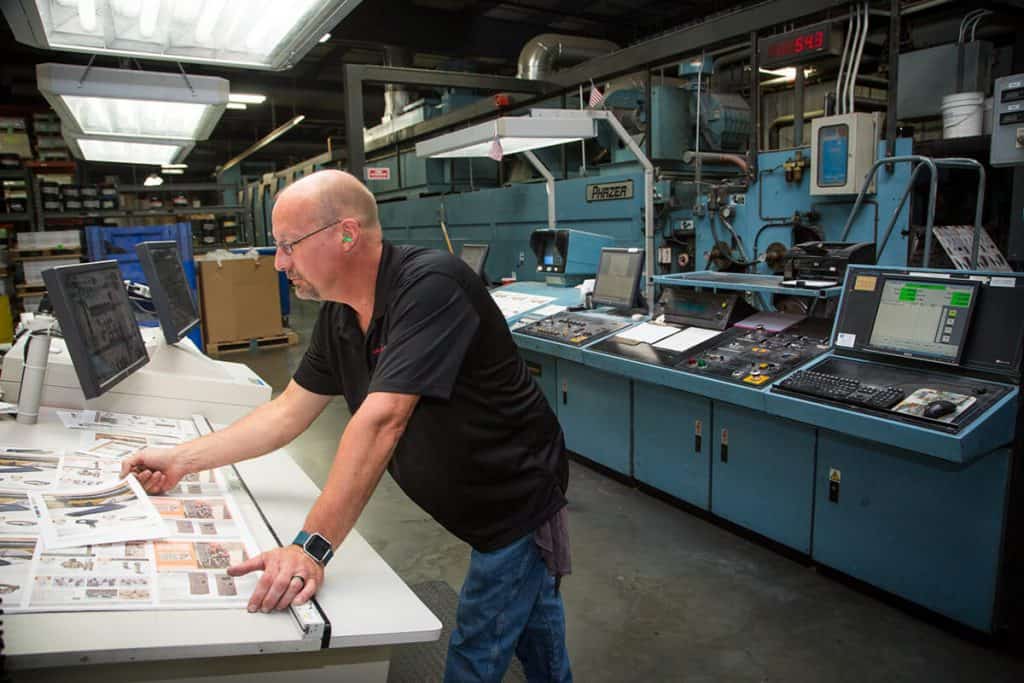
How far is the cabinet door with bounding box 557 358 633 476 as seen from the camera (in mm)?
3732

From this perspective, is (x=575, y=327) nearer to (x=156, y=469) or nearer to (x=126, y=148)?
(x=156, y=469)

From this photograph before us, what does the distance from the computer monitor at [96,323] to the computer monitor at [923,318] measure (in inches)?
99.9

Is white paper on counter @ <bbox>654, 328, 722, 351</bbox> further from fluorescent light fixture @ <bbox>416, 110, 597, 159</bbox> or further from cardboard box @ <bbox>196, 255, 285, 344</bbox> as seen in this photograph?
cardboard box @ <bbox>196, 255, 285, 344</bbox>

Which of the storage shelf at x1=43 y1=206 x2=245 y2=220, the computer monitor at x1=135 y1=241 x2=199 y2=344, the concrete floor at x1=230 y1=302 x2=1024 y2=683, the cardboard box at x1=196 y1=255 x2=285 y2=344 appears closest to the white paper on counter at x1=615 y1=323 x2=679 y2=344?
the concrete floor at x1=230 y1=302 x2=1024 y2=683

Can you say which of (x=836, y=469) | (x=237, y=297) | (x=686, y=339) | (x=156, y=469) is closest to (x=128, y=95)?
(x=156, y=469)

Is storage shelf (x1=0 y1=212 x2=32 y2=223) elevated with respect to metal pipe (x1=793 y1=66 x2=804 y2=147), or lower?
lower

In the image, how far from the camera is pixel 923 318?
2.54m

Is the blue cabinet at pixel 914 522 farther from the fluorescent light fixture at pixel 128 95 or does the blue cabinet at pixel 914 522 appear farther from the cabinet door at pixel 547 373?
the fluorescent light fixture at pixel 128 95

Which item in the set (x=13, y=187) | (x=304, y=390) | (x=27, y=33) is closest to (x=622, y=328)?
(x=304, y=390)

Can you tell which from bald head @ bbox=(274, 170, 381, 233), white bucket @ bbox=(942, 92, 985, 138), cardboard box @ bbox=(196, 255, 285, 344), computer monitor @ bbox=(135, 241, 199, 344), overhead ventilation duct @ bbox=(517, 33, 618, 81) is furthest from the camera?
cardboard box @ bbox=(196, 255, 285, 344)

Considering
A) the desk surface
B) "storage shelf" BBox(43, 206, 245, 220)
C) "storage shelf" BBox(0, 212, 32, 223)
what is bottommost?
the desk surface

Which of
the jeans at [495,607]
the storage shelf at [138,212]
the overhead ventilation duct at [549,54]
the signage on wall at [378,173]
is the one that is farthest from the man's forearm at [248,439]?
the storage shelf at [138,212]

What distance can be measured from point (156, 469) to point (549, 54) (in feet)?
20.0

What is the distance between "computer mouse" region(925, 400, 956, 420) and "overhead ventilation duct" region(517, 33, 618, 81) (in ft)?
17.2
